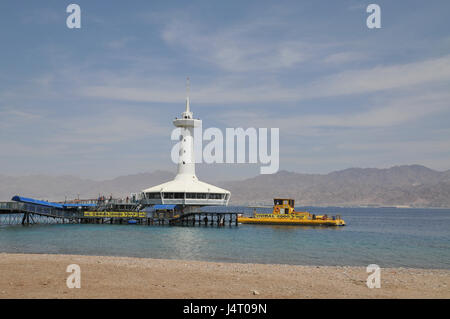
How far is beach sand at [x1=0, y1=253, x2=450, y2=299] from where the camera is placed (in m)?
13.6

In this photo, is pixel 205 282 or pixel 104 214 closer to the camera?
pixel 205 282

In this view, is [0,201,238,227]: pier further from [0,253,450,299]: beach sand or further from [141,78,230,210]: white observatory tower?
[0,253,450,299]: beach sand

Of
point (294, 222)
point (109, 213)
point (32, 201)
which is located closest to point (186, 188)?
point (109, 213)

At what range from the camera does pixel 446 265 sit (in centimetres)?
2592

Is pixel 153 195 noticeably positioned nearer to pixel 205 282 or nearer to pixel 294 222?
pixel 294 222

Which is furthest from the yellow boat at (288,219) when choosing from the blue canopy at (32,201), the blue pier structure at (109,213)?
the blue canopy at (32,201)

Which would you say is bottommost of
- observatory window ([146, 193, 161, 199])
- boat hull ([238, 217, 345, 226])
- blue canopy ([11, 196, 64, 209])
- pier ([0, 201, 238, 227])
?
boat hull ([238, 217, 345, 226])

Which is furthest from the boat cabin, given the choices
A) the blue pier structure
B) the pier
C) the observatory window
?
the observatory window

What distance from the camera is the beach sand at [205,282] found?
44.5 feet

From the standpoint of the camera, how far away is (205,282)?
15930 millimetres

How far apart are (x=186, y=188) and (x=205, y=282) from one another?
44.6 meters
